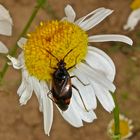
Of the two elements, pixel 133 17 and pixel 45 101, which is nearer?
pixel 45 101

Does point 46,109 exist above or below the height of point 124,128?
above

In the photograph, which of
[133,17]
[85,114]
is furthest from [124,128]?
[85,114]

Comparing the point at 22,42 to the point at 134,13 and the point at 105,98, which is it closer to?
the point at 105,98

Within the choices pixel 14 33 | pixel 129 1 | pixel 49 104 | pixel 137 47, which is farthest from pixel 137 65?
pixel 49 104

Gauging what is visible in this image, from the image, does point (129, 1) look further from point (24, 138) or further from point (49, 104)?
point (49, 104)

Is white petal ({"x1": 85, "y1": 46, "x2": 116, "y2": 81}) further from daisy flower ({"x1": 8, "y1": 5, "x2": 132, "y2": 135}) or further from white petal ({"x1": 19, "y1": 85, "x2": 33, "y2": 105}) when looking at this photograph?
white petal ({"x1": 19, "y1": 85, "x2": 33, "y2": 105})

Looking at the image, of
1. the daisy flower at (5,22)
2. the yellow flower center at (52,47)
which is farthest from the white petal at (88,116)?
the daisy flower at (5,22)
